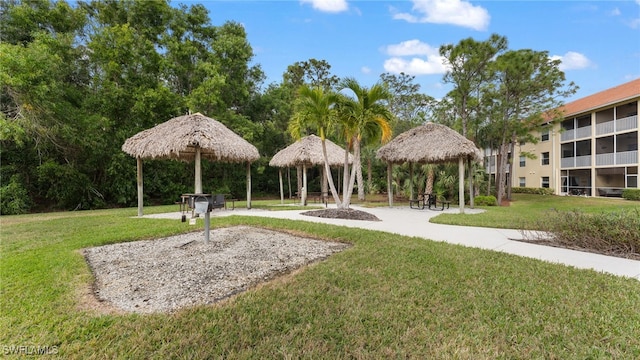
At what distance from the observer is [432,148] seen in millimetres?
12039

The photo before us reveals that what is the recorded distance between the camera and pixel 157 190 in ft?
55.7

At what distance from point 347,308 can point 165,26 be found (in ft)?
69.2

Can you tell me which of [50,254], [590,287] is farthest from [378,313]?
[50,254]

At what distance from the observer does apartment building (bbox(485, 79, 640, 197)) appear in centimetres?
1747

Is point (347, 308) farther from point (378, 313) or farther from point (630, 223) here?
point (630, 223)

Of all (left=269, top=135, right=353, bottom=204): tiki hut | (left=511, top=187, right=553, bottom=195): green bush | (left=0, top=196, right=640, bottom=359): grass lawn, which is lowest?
(left=0, top=196, right=640, bottom=359): grass lawn

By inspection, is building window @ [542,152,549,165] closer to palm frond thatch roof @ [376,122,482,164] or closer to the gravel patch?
palm frond thatch roof @ [376,122,482,164]

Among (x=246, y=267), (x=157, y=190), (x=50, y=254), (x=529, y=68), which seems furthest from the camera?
(x=157, y=190)

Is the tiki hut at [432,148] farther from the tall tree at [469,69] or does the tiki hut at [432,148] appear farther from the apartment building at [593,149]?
the apartment building at [593,149]

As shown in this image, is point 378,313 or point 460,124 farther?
point 460,124

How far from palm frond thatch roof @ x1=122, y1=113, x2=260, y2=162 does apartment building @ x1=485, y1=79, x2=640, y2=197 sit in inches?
627

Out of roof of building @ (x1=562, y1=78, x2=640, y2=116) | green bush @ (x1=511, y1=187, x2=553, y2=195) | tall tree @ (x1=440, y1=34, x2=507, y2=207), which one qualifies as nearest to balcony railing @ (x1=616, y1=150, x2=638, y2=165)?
roof of building @ (x1=562, y1=78, x2=640, y2=116)

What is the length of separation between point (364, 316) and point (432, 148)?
419 inches

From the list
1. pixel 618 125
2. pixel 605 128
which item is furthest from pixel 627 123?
pixel 605 128
